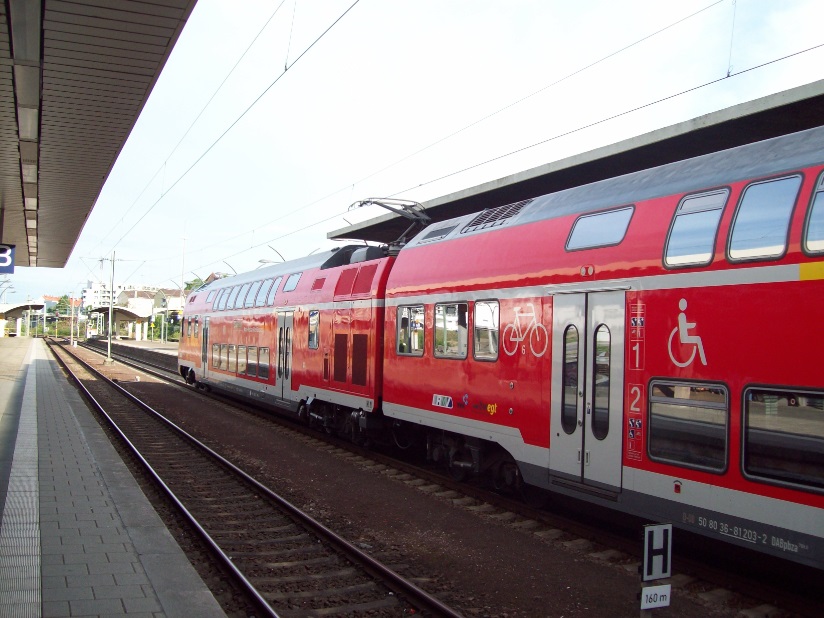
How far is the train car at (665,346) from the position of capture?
507 centimetres

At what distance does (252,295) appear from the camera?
18797mm

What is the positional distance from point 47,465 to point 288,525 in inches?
180

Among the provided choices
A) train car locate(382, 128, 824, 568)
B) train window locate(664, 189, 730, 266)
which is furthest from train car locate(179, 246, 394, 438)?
train window locate(664, 189, 730, 266)

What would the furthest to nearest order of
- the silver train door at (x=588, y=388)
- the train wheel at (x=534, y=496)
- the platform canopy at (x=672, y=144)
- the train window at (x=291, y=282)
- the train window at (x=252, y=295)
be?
the train window at (x=252, y=295), the train window at (x=291, y=282), the platform canopy at (x=672, y=144), the train wheel at (x=534, y=496), the silver train door at (x=588, y=388)

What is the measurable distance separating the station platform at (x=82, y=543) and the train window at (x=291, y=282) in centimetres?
560

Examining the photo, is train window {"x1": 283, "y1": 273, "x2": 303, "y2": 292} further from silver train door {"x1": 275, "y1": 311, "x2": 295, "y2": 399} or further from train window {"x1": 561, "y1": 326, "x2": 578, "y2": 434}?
train window {"x1": 561, "y1": 326, "x2": 578, "y2": 434}

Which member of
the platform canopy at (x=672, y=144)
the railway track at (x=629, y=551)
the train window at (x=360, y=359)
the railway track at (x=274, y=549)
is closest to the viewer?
the railway track at (x=629, y=551)

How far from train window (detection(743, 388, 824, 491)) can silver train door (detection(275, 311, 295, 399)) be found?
11.7 meters

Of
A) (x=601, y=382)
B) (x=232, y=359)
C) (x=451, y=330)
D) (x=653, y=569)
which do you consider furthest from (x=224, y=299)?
(x=653, y=569)

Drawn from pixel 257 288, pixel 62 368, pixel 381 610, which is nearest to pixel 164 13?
pixel 381 610

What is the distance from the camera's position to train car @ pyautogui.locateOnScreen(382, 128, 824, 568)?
16.6 feet

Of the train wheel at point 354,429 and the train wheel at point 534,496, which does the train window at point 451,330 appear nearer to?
the train wheel at point 534,496

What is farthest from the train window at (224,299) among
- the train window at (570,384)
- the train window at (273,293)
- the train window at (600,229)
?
the train window at (570,384)

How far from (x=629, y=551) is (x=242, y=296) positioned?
1506 cm
